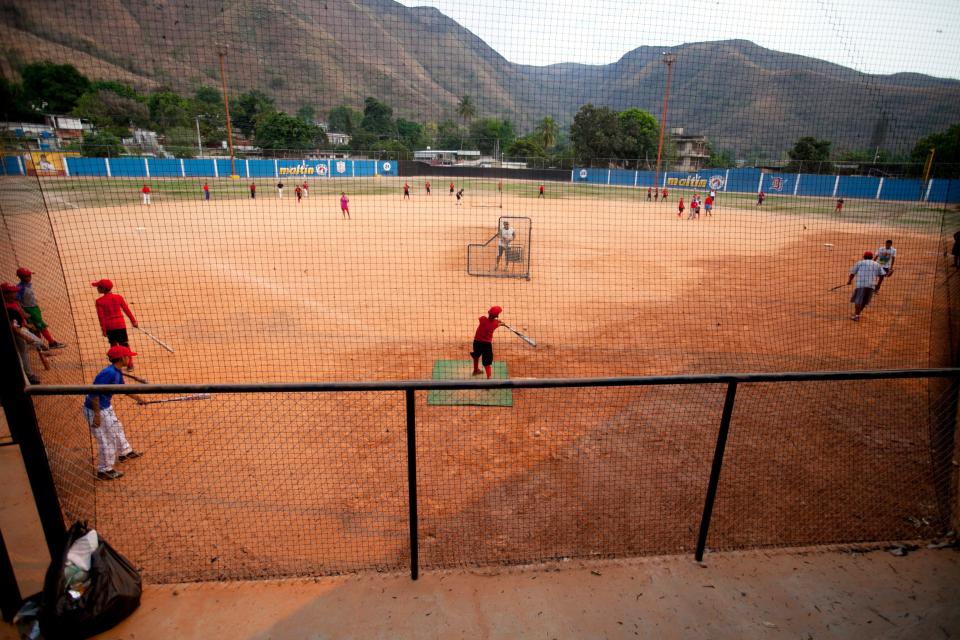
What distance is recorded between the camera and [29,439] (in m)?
2.77

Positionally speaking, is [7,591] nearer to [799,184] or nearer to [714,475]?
[714,475]

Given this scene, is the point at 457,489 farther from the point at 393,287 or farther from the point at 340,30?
the point at 393,287

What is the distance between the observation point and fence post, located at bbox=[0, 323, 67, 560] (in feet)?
8.72

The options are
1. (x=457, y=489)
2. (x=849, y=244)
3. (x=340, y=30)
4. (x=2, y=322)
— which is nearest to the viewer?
(x=2, y=322)

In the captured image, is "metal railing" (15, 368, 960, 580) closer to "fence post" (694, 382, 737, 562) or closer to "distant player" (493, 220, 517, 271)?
"fence post" (694, 382, 737, 562)

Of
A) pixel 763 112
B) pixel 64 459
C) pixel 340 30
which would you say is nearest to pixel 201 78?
pixel 340 30

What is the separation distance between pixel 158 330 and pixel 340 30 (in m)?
7.43

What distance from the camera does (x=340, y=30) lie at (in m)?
6.27

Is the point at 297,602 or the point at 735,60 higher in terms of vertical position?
the point at 735,60

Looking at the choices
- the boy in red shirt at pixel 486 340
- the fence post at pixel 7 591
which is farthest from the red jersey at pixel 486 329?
the fence post at pixel 7 591

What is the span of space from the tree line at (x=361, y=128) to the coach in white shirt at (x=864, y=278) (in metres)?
2.23

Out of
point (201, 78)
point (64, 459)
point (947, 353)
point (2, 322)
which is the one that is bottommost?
point (64, 459)

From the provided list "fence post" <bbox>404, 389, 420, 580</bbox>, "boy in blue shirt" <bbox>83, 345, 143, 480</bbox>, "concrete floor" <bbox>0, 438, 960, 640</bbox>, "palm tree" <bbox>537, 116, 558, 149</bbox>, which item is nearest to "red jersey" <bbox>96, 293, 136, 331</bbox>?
"boy in blue shirt" <bbox>83, 345, 143, 480</bbox>

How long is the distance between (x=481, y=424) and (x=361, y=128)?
7.42 metres
